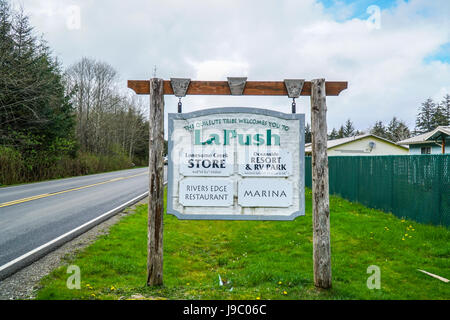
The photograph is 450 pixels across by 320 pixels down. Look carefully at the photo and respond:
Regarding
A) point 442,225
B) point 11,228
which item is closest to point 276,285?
point 442,225

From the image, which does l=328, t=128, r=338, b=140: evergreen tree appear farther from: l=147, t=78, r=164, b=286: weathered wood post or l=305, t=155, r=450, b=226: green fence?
l=147, t=78, r=164, b=286: weathered wood post

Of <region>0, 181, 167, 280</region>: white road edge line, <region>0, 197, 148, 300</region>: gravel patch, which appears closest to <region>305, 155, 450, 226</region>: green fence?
<region>0, 197, 148, 300</region>: gravel patch

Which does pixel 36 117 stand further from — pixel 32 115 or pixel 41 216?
pixel 41 216

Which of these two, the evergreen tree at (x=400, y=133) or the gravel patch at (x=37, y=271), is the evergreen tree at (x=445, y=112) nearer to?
the evergreen tree at (x=400, y=133)

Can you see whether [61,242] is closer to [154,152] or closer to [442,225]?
[154,152]

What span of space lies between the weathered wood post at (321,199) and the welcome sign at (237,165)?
0.27 m

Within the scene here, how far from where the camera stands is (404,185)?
870cm

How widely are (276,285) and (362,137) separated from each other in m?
28.4

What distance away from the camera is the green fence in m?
7.23

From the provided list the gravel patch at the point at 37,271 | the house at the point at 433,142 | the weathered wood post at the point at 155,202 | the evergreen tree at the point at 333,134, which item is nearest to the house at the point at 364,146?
the house at the point at 433,142

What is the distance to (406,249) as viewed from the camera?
19.0 ft

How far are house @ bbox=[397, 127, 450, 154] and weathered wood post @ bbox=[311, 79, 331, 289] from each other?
1909 centimetres

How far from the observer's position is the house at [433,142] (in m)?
19.6

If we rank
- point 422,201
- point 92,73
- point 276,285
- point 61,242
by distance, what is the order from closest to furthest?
1. point 276,285
2. point 61,242
3. point 422,201
4. point 92,73
